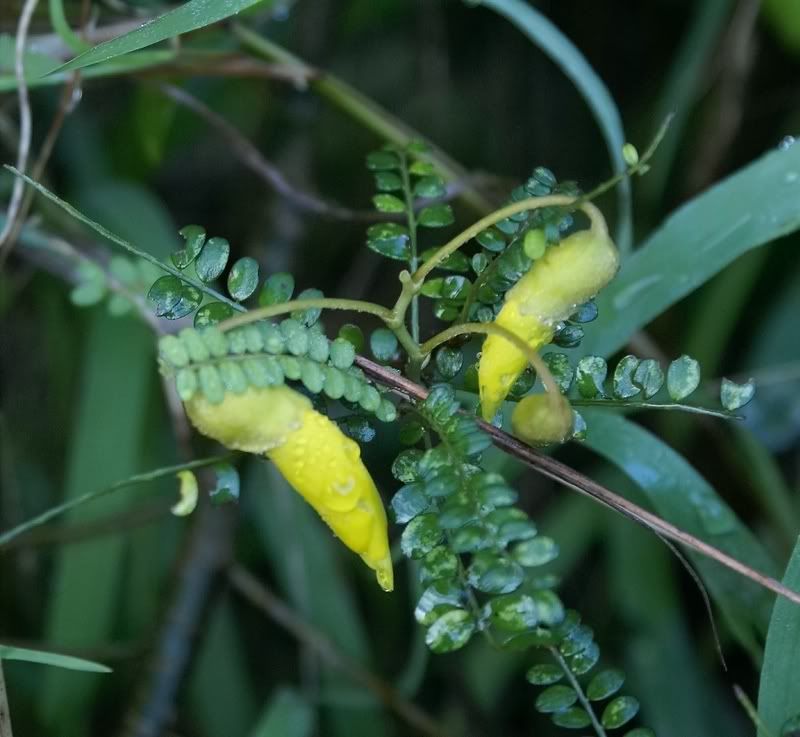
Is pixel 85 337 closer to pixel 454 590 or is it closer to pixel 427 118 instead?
pixel 427 118

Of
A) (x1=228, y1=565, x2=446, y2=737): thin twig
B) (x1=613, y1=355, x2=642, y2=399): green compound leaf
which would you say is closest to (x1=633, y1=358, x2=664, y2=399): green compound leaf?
(x1=613, y1=355, x2=642, y2=399): green compound leaf

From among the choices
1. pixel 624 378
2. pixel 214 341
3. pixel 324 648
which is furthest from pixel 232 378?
pixel 324 648

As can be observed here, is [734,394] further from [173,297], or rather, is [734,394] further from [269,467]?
[269,467]

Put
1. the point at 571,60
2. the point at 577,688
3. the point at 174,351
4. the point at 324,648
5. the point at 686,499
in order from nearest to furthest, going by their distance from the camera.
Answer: the point at 174,351
the point at 577,688
the point at 686,499
the point at 571,60
the point at 324,648

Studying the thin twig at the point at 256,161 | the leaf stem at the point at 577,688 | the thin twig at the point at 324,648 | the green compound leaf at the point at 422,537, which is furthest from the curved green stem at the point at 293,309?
the thin twig at the point at 324,648

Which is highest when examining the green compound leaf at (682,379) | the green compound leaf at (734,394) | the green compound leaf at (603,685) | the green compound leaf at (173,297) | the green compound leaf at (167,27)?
the green compound leaf at (167,27)

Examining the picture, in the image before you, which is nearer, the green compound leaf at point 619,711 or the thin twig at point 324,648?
the green compound leaf at point 619,711

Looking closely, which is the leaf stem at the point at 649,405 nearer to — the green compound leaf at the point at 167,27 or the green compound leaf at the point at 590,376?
the green compound leaf at the point at 590,376
